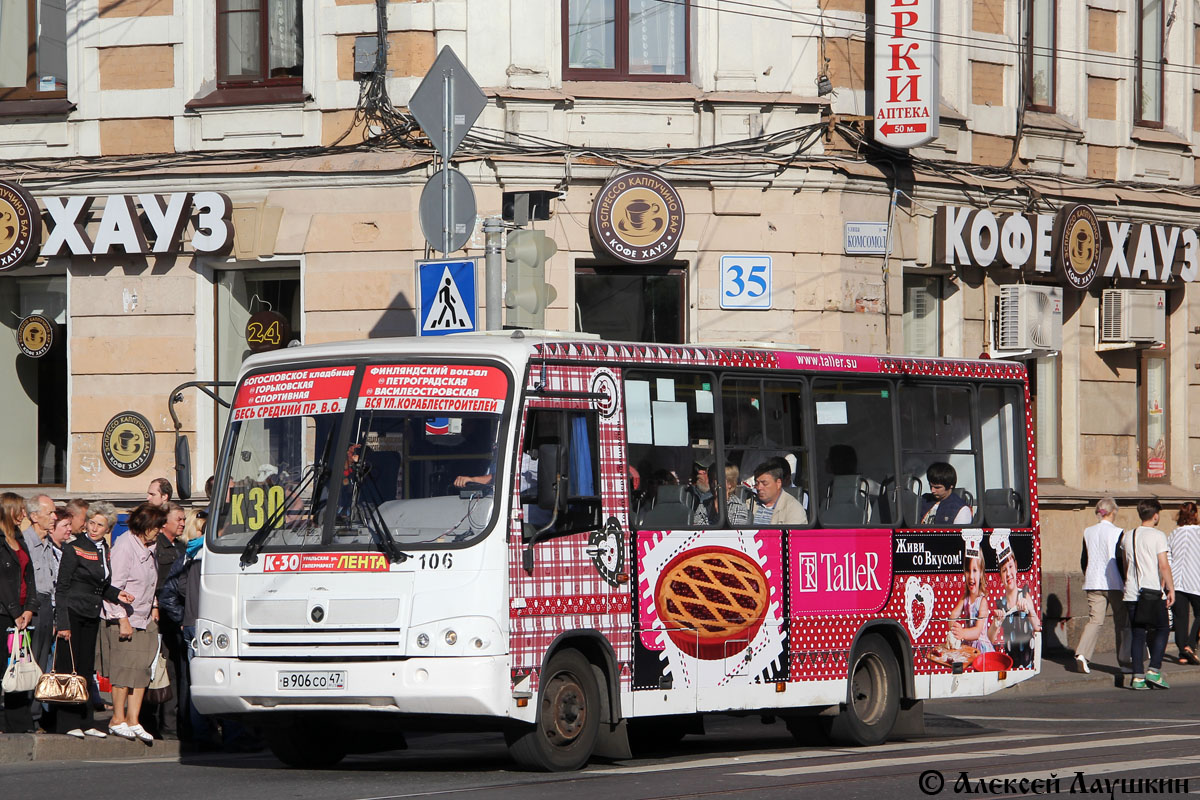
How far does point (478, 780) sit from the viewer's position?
11.4 meters

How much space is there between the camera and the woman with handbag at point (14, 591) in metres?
13.5

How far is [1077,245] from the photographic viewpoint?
23.1 m

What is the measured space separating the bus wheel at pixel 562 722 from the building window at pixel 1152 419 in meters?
15.1

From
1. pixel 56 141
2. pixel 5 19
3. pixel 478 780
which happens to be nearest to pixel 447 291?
pixel 478 780

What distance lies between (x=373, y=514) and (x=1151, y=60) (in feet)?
54.0

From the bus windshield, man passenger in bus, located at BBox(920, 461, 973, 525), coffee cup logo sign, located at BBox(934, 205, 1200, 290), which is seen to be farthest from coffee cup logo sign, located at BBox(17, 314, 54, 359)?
man passenger in bus, located at BBox(920, 461, 973, 525)

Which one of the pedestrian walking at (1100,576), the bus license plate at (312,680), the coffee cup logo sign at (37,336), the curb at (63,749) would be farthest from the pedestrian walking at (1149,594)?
the coffee cup logo sign at (37,336)

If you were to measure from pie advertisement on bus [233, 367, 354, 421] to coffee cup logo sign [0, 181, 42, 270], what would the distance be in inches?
344

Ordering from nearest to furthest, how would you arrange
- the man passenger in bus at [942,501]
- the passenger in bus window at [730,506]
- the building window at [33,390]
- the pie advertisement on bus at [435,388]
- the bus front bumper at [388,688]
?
1. the bus front bumper at [388,688]
2. the pie advertisement on bus at [435,388]
3. the passenger in bus window at [730,506]
4. the man passenger in bus at [942,501]
5. the building window at [33,390]

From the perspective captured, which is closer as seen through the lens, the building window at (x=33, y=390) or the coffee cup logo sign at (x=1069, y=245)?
the building window at (x=33, y=390)

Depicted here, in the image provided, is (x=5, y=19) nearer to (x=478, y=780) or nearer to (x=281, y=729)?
(x=281, y=729)

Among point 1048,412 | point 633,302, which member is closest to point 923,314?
point 1048,412

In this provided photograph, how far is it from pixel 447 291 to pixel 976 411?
170 inches

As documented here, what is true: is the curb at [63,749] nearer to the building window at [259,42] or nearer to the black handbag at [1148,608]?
the building window at [259,42]
